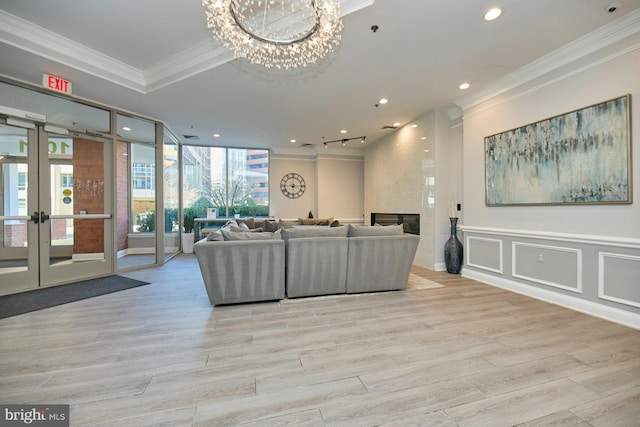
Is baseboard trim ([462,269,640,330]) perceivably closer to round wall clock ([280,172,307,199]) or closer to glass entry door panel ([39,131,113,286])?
round wall clock ([280,172,307,199])

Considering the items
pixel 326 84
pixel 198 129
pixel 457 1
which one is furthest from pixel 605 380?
pixel 198 129

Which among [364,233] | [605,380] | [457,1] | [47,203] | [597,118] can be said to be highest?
[457,1]

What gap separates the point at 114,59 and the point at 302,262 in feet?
12.4

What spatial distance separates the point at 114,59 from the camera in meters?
3.51

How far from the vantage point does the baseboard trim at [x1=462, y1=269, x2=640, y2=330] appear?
2.56m

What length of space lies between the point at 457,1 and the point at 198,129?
18.1ft

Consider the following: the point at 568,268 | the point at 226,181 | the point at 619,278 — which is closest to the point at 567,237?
the point at 568,268

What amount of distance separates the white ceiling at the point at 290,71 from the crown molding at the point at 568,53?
0.07 metres

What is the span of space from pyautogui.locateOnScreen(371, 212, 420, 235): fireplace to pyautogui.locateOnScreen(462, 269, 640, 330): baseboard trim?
156cm

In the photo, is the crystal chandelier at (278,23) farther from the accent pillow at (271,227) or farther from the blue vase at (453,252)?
the blue vase at (453,252)

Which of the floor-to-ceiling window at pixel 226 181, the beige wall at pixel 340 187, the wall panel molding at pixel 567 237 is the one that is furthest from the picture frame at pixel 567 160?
the floor-to-ceiling window at pixel 226 181

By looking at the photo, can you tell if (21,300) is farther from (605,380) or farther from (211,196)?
(605,380)

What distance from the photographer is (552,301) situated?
318 centimetres

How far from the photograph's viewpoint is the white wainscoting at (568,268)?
2.57 m
